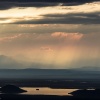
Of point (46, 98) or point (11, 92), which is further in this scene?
point (11, 92)

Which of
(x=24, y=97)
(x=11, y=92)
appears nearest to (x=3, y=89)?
(x=11, y=92)

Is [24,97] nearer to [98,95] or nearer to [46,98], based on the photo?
[46,98]

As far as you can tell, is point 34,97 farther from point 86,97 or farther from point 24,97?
point 86,97

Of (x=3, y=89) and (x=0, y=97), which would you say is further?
(x=3, y=89)

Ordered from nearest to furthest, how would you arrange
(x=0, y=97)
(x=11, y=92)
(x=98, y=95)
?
(x=0, y=97) < (x=98, y=95) < (x=11, y=92)

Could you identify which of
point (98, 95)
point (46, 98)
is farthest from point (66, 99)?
point (98, 95)

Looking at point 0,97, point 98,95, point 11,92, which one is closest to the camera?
point 0,97

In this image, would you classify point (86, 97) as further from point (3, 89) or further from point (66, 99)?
point (3, 89)
